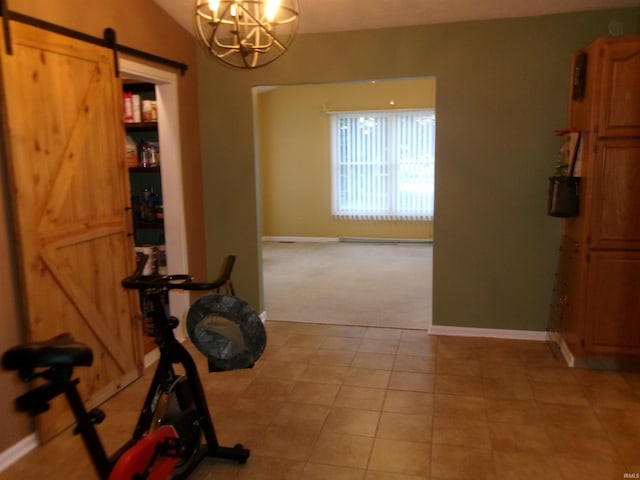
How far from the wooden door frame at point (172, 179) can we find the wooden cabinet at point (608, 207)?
2.74m

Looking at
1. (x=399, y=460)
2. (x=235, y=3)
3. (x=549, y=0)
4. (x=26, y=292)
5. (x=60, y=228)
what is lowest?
(x=399, y=460)

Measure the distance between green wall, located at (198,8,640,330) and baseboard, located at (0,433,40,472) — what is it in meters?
2.49

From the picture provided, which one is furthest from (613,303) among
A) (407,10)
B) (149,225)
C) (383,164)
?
(383,164)

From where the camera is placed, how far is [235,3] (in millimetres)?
2029

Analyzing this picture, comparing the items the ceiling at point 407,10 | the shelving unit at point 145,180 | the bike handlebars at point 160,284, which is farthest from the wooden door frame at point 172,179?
the bike handlebars at point 160,284

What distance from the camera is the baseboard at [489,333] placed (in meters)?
3.95

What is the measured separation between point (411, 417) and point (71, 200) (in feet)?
7.22

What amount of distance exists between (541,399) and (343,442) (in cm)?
125

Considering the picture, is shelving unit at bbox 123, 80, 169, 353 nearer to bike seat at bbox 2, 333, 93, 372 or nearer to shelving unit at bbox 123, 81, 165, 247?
shelving unit at bbox 123, 81, 165, 247

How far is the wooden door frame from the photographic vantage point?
3850 mm

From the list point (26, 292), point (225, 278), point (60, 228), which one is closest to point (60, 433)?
point (26, 292)

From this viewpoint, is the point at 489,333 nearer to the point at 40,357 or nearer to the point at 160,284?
the point at 160,284

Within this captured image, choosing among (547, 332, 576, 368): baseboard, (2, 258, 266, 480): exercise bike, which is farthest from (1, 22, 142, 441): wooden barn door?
(547, 332, 576, 368): baseboard

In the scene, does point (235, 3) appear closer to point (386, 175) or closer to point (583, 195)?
point (583, 195)
